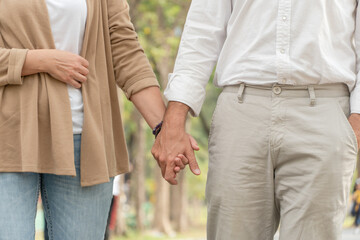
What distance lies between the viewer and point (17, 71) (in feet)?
9.61

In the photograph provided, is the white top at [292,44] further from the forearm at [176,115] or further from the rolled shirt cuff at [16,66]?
the rolled shirt cuff at [16,66]

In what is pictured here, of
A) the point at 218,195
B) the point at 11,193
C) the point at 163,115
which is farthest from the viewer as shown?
the point at 163,115

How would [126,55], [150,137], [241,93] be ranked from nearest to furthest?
[241,93]
[126,55]
[150,137]

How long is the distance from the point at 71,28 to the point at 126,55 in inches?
17.0

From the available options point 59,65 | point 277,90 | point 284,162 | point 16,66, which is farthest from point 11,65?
point 284,162

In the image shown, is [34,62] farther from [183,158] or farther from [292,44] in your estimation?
[292,44]

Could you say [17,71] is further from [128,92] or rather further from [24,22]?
[128,92]

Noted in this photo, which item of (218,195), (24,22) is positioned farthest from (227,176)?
(24,22)

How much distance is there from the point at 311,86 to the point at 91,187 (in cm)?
115

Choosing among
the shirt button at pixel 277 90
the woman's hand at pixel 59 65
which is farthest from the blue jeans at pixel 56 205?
the shirt button at pixel 277 90

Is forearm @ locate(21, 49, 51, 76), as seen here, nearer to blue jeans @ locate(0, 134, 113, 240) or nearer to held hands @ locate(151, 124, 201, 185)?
blue jeans @ locate(0, 134, 113, 240)

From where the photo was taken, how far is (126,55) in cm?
341

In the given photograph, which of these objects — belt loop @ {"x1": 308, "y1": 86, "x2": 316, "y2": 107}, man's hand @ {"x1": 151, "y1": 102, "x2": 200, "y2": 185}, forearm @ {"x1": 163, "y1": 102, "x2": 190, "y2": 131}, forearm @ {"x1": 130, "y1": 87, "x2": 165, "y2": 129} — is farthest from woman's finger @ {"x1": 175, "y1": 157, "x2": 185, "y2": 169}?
belt loop @ {"x1": 308, "y1": 86, "x2": 316, "y2": 107}

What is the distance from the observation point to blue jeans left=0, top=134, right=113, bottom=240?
113 inches
